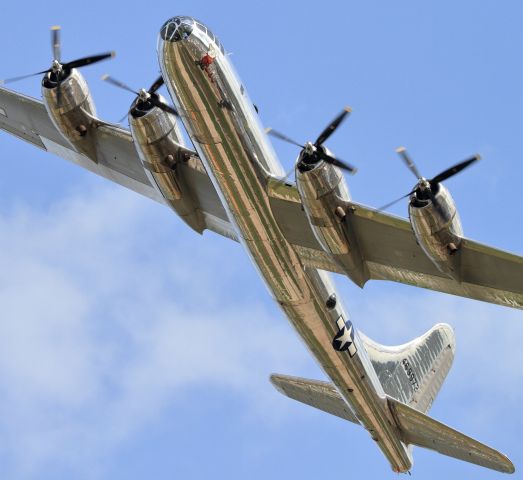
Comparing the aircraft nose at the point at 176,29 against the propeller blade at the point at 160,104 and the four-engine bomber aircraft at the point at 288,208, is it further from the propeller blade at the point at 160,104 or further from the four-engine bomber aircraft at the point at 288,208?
→ the propeller blade at the point at 160,104

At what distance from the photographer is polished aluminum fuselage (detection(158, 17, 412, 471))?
90.6 feet

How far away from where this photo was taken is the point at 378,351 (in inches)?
1432

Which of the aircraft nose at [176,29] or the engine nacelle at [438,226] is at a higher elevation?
the aircraft nose at [176,29]

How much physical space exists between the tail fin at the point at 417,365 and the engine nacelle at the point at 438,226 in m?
8.12

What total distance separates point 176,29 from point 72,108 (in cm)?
624

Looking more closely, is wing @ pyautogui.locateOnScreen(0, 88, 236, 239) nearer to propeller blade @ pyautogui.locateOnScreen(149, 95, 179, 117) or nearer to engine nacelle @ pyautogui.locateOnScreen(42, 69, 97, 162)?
engine nacelle @ pyautogui.locateOnScreen(42, 69, 97, 162)

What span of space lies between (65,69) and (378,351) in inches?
533

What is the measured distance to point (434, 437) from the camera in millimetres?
34438

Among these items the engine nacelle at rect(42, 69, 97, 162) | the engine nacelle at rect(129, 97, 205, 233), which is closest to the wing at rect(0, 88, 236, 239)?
the engine nacelle at rect(129, 97, 205, 233)

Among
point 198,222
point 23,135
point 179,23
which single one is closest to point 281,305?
point 198,222

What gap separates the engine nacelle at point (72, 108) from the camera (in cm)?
3189

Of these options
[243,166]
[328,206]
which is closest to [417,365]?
[328,206]

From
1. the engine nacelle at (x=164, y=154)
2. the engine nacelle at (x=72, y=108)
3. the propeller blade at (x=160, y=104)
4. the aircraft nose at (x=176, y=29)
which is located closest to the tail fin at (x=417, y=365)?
the engine nacelle at (x=164, y=154)

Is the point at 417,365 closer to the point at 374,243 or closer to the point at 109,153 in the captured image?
the point at 374,243
